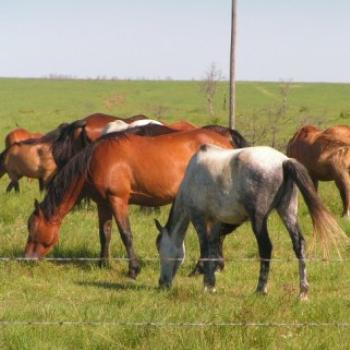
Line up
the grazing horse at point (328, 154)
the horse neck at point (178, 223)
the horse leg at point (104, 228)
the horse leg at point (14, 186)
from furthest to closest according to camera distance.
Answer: the horse leg at point (14, 186) → the grazing horse at point (328, 154) → the horse leg at point (104, 228) → the horse neck at point (178, 223)

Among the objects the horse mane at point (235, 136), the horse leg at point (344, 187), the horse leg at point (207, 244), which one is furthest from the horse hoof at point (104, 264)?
the horse leg at point (344, 187)

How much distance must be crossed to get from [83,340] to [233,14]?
13.6m

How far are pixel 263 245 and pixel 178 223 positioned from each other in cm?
105

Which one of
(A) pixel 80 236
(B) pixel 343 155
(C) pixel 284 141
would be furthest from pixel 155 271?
(C) pixel 284 141

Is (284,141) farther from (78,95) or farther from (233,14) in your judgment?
(78,95)

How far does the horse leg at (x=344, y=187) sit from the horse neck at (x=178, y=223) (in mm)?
5421

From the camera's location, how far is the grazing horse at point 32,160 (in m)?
15.6

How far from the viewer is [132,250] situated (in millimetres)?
9055

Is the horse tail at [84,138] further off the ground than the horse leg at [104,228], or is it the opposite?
the horse tail at [84,138]

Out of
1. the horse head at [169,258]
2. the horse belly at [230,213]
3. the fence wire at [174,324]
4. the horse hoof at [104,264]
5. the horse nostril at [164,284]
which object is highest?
the horse belly at [230,213]

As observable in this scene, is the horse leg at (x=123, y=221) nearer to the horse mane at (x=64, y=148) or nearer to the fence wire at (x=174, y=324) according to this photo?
the fence wire at (x=174, y=324)

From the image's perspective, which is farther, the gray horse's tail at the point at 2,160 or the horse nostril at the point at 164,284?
the gray horse's tail at the point at 2,160

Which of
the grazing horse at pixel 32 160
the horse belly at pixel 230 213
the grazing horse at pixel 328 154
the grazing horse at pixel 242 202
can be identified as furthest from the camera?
the grazing horse at pixel 32 160

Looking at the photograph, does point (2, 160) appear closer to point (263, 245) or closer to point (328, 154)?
point (328, 154)
